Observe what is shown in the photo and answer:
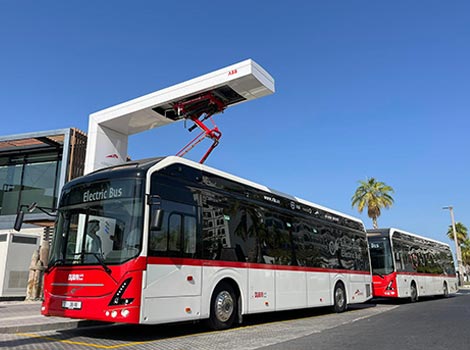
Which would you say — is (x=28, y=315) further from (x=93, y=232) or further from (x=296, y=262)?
(x=296, y=262)

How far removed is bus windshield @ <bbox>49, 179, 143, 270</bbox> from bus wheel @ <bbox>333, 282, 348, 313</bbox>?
8.87 m

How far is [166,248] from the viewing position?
7562 millimetres

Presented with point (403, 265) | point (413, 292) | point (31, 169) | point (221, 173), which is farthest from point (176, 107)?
point (413, 292)

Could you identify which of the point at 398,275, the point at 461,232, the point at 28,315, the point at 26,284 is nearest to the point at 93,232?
the point at 28,315

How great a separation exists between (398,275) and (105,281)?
50.6 feet

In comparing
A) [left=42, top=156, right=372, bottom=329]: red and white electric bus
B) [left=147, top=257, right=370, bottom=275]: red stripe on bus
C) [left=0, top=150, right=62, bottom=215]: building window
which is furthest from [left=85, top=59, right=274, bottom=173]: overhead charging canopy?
[left=0, top=150, right=62, bottom=215]: building window

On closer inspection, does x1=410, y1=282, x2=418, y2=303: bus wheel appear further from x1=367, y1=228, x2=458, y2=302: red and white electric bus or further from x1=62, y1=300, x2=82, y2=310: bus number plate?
x1=62, y1=300, x2=82, y2=310: bus number plate

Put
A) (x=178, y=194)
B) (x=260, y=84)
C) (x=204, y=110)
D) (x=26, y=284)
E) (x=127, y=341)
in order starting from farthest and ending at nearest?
1. (x=26, y=284)
2. (x=204, y=110)
3. (x=260, y=84)
4. (x=178, y=194)
5. (x=127, y=341)

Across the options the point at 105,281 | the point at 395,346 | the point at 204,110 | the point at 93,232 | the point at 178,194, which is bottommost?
the point at 395,346

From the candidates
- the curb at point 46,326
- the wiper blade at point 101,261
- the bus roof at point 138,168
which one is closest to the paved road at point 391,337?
the wiper blade at point 101,261

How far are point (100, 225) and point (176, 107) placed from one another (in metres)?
5.90

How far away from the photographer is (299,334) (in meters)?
8.51

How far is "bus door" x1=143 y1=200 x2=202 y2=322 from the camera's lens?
7.16m

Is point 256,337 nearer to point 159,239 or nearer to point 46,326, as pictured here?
point 159,239
